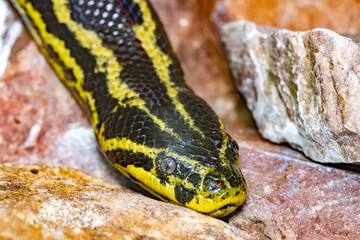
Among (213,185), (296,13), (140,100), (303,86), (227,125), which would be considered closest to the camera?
(213,185)

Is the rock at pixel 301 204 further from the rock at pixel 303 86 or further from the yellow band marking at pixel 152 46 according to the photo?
the yellow band marking at pixel 152 46

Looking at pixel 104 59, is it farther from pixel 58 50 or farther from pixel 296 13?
pixel 296 13

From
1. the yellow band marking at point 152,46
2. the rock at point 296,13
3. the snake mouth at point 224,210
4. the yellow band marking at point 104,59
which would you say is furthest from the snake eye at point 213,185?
the rock at point 296,13

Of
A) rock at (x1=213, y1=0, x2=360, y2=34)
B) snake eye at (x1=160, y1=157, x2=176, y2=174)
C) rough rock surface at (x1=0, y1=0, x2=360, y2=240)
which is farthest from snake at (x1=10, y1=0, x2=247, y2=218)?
rock at (x1=213, y1=0, x2=360, y2=34)

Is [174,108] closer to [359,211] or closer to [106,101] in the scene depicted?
[106,101]

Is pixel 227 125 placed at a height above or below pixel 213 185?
below

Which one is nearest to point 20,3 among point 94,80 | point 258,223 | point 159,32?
point 94,80

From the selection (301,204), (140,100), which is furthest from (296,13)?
(301,204)
